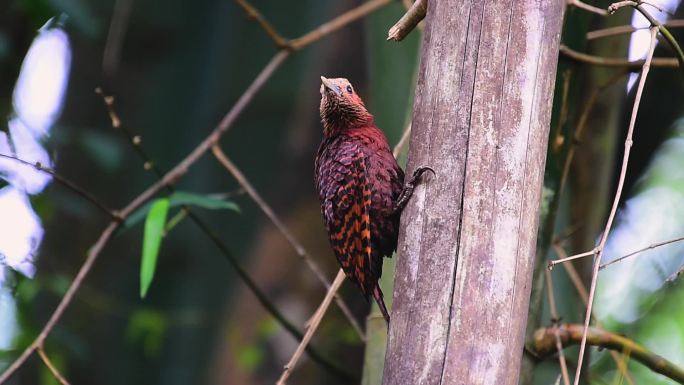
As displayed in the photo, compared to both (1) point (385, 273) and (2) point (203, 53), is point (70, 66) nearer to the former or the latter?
(2) point (203, 53)

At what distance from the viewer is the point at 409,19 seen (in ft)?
8.00

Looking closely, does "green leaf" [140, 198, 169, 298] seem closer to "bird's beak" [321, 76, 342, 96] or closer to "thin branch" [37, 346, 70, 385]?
"thin branch" [37, 346, 70, 385]

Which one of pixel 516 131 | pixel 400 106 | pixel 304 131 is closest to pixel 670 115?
pixel 400 106

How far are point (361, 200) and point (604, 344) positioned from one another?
32.3 inches

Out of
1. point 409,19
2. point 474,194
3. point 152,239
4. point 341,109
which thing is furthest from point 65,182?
point 474,194

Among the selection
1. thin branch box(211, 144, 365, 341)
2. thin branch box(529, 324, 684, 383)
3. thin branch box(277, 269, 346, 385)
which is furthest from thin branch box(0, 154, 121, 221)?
thin branch box(529, 324, 684, 383)

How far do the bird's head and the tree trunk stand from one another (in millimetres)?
947

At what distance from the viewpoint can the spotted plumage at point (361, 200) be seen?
2.87m

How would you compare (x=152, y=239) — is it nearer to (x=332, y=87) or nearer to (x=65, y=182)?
(x=65, y=182)

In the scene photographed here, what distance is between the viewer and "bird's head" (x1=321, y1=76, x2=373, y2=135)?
3186 mm

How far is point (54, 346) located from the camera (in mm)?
4527

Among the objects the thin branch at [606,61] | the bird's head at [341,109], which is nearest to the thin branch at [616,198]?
the thin branch at [606,61]

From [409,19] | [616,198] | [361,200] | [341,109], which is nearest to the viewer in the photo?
[616,198]

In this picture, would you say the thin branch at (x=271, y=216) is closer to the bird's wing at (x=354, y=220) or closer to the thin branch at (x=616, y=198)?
the bird's wing at (x=354, y=220)
